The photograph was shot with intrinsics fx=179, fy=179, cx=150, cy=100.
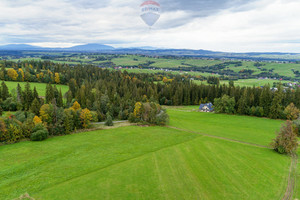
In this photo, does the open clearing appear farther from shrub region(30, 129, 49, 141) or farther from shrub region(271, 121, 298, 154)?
shrub region(271, 121, 298, 154)

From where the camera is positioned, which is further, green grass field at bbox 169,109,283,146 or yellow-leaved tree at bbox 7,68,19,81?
yellow-leaved tree at bbox 7,68,19,81

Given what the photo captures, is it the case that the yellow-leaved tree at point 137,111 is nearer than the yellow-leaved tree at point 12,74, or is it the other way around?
the yellow-leaved tree at point 137,111

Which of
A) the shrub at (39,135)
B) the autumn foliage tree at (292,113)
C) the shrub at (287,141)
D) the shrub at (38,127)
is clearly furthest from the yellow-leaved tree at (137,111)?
the autumn foliage tree at (292,113)

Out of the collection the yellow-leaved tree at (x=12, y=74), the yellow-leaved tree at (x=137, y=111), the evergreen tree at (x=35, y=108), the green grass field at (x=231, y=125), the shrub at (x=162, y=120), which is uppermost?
the yellow-leaved tree at (x=12, y=74)

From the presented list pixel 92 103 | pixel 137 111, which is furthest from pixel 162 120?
pixel 92 103

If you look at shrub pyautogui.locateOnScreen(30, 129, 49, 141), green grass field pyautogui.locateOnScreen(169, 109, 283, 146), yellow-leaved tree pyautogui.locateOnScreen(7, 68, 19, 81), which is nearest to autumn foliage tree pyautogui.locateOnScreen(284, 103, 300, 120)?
green grass field pyautogui.locateOnScreen(169, 109, 283, 146)

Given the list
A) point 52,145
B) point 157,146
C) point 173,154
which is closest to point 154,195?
point 173,154

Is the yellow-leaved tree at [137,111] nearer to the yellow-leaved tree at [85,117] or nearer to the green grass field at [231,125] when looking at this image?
the green grass field at [231,125]

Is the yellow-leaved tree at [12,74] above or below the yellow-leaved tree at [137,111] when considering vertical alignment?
above
